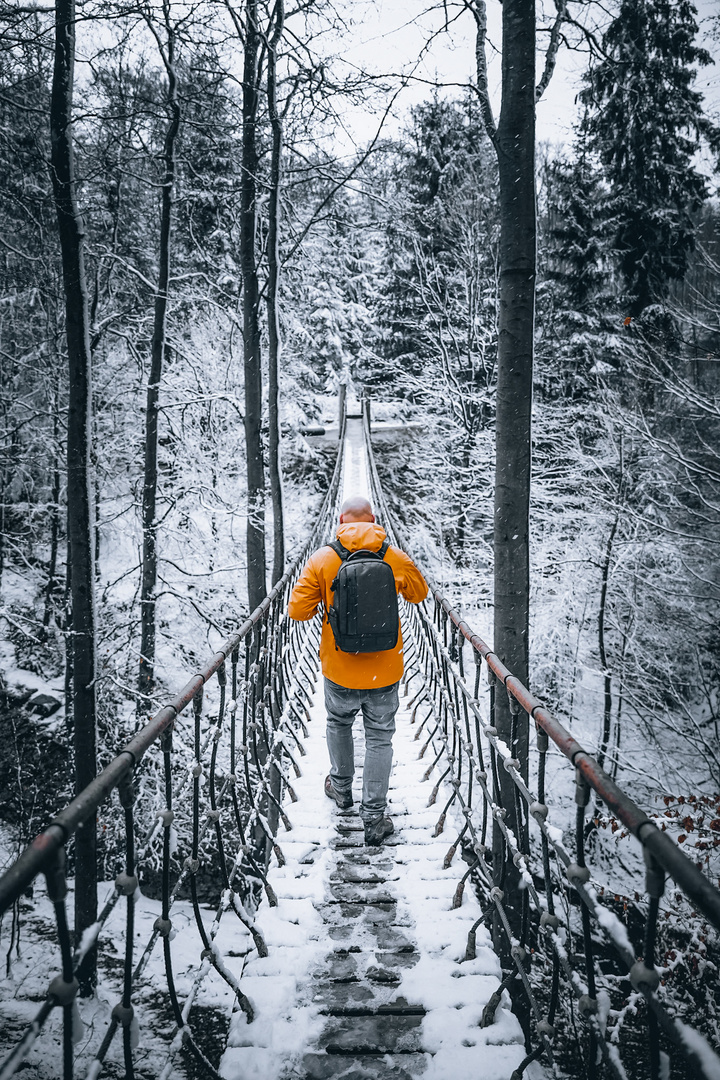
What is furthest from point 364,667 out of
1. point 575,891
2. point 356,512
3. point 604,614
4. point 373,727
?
point 604,614

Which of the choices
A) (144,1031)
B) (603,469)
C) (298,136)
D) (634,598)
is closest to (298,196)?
(298,136)

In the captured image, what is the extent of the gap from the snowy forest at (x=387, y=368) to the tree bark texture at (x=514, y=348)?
0.02m

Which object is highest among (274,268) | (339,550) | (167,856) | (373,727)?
(274,268)

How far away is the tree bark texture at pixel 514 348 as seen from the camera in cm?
336

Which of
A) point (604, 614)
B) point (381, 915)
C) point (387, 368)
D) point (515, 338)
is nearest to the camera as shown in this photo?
point (381, 915)

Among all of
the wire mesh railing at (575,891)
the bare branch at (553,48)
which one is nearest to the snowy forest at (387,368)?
the bare branch at (553,48)

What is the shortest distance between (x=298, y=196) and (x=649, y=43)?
583 cm

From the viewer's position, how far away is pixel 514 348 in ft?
11.4

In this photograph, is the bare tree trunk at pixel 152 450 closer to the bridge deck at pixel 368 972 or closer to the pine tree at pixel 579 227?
the bridge deck at pixel 368 972

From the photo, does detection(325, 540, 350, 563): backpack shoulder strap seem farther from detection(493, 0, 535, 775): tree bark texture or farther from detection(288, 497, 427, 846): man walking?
detection(493, 0, 535, 775): tree bark texture

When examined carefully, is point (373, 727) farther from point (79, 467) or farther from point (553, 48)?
point (553, 48)

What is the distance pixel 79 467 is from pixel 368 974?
4845 mm

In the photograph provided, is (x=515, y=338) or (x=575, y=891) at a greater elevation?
(x=515, y=338)

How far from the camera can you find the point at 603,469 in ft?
35.6
